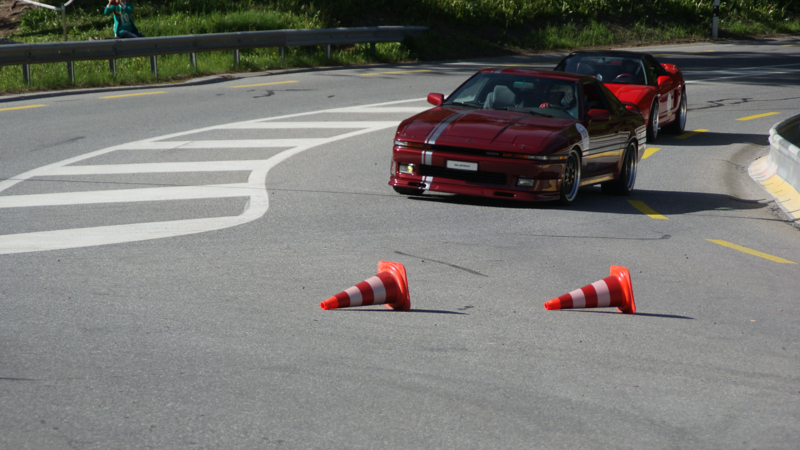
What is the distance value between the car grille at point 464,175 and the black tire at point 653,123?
245 inches

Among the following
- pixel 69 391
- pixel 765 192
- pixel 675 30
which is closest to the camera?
pixel 69 391

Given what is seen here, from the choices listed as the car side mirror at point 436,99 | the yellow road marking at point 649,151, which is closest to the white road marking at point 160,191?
the car side mirror at point 436,99

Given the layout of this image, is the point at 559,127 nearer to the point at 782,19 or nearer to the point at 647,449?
the point at 647,449

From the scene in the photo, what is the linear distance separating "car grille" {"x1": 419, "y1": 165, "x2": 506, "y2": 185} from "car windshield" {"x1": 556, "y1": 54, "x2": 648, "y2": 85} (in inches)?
240

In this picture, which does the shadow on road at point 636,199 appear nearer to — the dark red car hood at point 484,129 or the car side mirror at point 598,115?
the dark red car hood at point 484,129

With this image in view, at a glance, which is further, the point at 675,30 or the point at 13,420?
the point at 675,30

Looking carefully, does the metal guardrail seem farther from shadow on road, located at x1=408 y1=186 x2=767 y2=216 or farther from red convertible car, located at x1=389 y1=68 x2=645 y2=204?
shadow on road, located at x1=408 y1=186 x2=767 y2=216

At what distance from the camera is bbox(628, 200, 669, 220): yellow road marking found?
9.49 m

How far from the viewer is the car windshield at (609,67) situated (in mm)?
15016

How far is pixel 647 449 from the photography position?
3.86 metres

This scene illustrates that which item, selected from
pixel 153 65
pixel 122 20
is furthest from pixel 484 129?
pixel 122 20

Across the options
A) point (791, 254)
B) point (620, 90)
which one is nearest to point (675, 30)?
point (620, 90)

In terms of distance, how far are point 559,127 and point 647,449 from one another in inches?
243

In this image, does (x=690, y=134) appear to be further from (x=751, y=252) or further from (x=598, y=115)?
(x=751, y=252)
